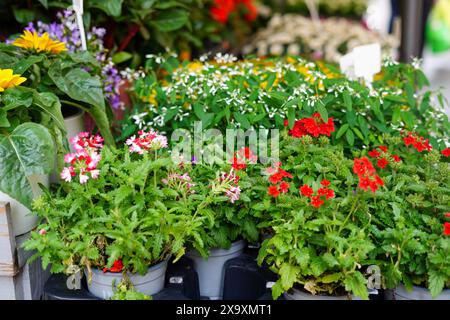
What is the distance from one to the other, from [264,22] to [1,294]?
314cm

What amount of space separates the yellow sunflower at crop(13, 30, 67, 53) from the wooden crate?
0.54 m

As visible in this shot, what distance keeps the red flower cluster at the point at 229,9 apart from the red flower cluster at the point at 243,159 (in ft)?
6.88

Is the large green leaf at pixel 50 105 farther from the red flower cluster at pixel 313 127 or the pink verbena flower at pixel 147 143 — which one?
the red flower cluster at pixel 313 127

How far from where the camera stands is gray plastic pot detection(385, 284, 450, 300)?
1.20 m

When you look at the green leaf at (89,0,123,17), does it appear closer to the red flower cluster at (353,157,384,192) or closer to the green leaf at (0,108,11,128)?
the green leaf at (0,108,11,128)

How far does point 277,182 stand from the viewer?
1.31 m

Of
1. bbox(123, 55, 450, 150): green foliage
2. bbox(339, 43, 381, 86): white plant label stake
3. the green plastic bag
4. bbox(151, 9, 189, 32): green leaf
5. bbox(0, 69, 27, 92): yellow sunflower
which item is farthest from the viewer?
the green plastic bag

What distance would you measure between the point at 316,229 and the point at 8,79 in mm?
857

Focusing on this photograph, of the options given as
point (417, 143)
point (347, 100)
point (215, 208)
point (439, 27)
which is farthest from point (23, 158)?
point (439, 27)

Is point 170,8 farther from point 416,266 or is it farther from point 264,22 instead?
point 264,22

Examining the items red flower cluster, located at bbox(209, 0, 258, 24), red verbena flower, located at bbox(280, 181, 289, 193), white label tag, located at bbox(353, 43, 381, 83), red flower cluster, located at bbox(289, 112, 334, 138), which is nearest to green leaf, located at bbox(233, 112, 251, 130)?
red flower cluster, located at bbox(289, 112, 334, 138)

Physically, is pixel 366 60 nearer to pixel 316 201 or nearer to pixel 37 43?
pixel 316 201

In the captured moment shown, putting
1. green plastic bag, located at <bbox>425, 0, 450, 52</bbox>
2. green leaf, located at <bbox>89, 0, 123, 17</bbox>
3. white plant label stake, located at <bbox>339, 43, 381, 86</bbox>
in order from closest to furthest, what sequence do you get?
white plant label stake, located at <bbox>339, 43, 381, 86</bbox> → green leaf, located at <bbox>89, 0, 123, 17</bbox> → green plastic bag, located at <bbox>425, 0, 450, 52</bbox>

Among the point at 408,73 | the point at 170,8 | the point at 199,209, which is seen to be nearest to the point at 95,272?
the point at 199,209
